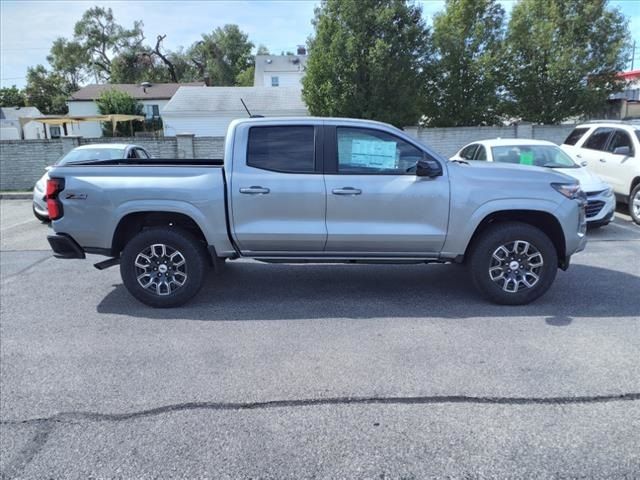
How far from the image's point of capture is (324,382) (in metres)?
3.76

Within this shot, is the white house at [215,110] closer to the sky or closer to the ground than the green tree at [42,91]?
closer to the ground

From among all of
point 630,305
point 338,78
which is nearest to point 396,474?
point 630,305

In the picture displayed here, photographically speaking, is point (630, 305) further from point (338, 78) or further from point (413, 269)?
point (338, 78)

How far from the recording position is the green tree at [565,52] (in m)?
17.7

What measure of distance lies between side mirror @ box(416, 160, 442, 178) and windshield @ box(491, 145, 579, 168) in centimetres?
461

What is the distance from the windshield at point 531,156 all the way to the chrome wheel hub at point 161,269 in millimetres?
6299

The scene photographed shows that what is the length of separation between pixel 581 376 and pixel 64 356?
4148mm

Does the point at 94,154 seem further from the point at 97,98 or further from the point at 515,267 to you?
the point at 97,98

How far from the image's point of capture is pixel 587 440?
301 centimetres

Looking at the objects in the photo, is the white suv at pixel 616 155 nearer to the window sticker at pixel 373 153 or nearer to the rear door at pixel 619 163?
the rear door at pixel 619 163

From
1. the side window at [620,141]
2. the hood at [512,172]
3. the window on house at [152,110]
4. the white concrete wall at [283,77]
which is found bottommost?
the hood at [512,172]

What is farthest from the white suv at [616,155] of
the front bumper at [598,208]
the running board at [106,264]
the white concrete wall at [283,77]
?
the white concrete wall at [283,77]

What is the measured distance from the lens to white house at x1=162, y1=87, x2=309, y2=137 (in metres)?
30.5

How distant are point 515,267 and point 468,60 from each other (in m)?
15.1
